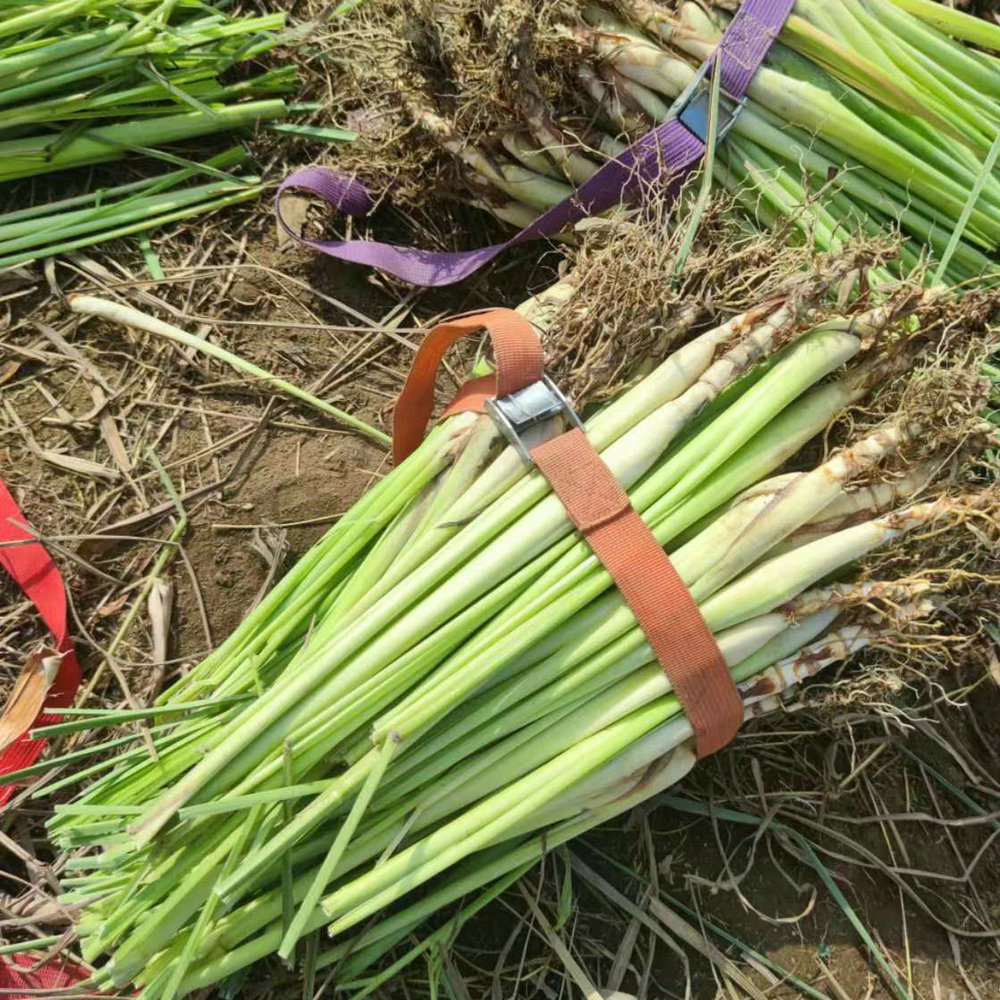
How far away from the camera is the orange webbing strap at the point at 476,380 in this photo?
141 cm

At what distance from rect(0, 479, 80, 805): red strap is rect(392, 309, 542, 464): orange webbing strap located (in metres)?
0.65

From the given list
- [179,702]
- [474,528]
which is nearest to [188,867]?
[179,702]

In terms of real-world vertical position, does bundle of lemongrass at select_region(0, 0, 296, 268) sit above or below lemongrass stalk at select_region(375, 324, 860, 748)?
above

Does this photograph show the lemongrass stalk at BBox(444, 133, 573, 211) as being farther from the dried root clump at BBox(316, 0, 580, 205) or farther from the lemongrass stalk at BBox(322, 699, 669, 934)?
the lemongrass stalk at BBox(322, 699, 669, 934)

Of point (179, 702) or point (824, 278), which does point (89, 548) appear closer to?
point (179, 702)

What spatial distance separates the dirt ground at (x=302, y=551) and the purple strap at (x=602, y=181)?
0.10 m

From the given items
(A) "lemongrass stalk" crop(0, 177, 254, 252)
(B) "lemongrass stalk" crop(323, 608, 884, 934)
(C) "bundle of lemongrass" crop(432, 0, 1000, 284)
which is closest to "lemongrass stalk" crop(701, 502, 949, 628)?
(B) "lemongrass stalk" crop(323, 608, 884, 934)

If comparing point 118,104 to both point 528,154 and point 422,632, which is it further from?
point 422,632

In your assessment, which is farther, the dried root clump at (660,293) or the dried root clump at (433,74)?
the dried root clump at (433,74)

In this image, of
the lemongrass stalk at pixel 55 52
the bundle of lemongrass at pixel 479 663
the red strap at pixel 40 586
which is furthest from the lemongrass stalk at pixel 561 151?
the red strap at pixel 40 586

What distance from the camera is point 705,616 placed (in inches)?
53.1

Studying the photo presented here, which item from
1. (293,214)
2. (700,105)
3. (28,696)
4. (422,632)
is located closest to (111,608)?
(28,696)

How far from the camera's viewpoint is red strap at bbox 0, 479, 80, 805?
1.63m

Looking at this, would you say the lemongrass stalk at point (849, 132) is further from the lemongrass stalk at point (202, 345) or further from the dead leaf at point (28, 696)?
the dead leaf at point (28, 696)
